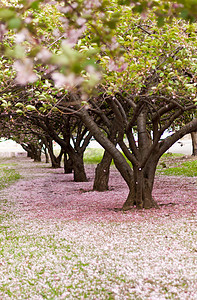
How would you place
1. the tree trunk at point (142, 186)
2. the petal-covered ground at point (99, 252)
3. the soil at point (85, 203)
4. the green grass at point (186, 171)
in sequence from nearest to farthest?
1. the petal-covered ground at point (99, 252)
2. the soil at point (85, 203)
3. the tree trunk at point (142, 186)
4. the green grass at point (186, 171)

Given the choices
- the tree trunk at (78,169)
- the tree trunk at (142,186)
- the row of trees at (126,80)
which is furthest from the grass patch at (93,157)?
the tree trunk at (142,186)

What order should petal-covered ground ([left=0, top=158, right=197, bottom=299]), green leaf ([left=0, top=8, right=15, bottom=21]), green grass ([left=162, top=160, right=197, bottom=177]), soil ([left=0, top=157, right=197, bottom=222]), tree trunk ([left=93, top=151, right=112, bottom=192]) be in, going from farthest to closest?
1. green grass ([left=162, top=160, right=197, bottom=177])
2. tree trunk ([left=93, top=151, right=112, bottom=192])
3. soil ([left=0, top=157, right=197, bottom=222])
4. petal-covered ground ([left=0, top=158, right=197, bottom=299])
5. green leaf ([left=0, top=8, right=15, bottom=21])

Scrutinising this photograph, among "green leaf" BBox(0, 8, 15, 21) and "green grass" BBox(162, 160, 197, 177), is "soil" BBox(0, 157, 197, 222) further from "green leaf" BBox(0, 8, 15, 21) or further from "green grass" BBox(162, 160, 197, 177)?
"green leaf" BBox(0, 8, 15, 21)

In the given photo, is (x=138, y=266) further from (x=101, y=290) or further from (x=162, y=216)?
(x=162, y=216)

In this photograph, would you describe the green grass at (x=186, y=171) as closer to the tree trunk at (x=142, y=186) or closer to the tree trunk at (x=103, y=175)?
the tree trunk at (x=103, y=175)

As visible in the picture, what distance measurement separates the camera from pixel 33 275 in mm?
6816

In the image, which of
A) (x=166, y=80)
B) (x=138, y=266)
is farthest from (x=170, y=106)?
(x=138, y=266)

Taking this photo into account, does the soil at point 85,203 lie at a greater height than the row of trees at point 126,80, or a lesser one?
lesser

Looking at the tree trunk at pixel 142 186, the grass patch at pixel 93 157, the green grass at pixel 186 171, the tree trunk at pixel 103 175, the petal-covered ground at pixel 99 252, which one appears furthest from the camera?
the grass patch at pixel 93 157

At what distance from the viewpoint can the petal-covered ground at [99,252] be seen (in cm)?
611

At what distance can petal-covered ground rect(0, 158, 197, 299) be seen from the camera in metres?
6.11

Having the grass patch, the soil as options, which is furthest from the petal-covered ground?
the grass patch

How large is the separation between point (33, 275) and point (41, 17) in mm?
7210

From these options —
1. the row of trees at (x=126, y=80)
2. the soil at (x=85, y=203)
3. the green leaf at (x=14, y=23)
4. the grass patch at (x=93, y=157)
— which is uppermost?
the row of trees at (x=126, y=80)
